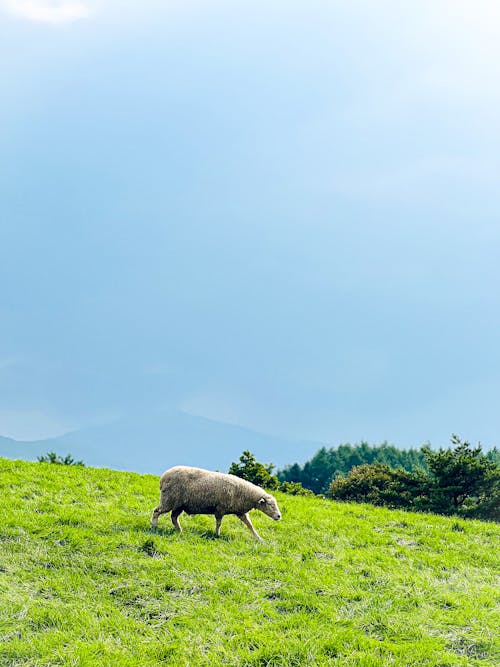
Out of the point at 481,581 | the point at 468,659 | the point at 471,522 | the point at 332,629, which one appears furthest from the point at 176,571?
the point at 471,522

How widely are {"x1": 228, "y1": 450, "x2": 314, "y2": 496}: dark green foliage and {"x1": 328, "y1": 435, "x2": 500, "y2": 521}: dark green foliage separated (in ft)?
14.2

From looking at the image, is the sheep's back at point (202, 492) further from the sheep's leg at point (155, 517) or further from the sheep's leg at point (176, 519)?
the sheep's leg at point (155, 517)

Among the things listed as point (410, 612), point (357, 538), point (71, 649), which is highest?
point (357, 538)

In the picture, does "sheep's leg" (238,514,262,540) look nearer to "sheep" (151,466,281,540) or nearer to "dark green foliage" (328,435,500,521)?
"sheep" (151,466,281,540)

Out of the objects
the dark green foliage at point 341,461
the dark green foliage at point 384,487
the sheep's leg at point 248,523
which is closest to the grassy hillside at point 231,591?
the sheep's leg at point 248,523

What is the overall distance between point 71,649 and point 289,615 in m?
3.64

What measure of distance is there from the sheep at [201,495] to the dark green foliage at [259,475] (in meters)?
12.8

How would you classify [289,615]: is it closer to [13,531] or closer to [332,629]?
[332,629]

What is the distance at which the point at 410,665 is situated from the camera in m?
8.62

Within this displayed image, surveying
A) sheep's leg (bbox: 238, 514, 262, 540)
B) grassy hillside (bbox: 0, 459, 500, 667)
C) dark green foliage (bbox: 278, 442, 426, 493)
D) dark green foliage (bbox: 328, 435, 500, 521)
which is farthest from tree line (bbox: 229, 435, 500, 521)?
dark green foliage (bbox: 278, 442, 426, 493)

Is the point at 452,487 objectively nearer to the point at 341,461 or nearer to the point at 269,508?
the point at 269,508

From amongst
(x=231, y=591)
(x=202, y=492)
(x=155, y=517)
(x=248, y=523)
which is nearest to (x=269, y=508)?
(x=248, y=523)

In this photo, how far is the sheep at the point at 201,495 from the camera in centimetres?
1366

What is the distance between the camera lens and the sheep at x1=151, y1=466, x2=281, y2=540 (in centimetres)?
1366
